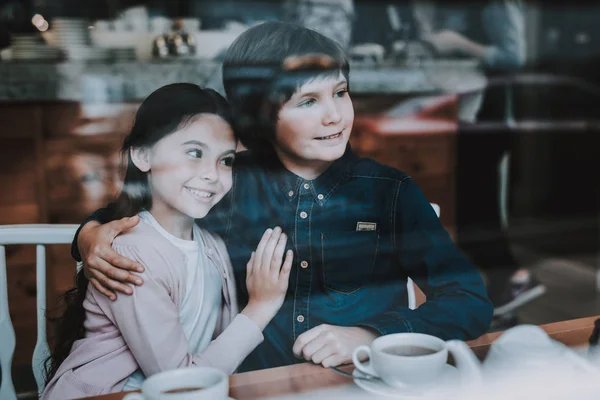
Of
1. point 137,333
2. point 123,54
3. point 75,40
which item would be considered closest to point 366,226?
point 137,333

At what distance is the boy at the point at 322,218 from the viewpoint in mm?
990

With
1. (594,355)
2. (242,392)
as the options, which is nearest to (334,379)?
(242,392)

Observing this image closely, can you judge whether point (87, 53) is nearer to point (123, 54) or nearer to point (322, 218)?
point (123, 54)

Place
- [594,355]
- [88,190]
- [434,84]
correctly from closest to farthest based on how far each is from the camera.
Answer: [594,355]
[88,190]
[434,84]

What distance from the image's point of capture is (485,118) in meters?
2.05

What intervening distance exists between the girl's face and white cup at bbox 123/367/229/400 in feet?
0.81

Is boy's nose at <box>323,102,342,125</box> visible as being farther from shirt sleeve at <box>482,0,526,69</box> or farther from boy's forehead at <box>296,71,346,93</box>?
shirt sleeve at <box>482,0,526,69</box>

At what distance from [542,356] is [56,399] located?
690 mm

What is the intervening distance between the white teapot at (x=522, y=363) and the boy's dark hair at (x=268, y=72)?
0.44 m

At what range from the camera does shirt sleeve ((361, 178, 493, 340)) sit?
1.00 metres

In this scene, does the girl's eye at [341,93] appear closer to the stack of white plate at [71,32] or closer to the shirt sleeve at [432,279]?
the shirt sleeve at [432,279]

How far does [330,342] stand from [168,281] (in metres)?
0.27

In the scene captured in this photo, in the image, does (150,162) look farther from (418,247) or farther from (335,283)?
(418,247)

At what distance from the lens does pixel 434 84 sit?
1.56m
